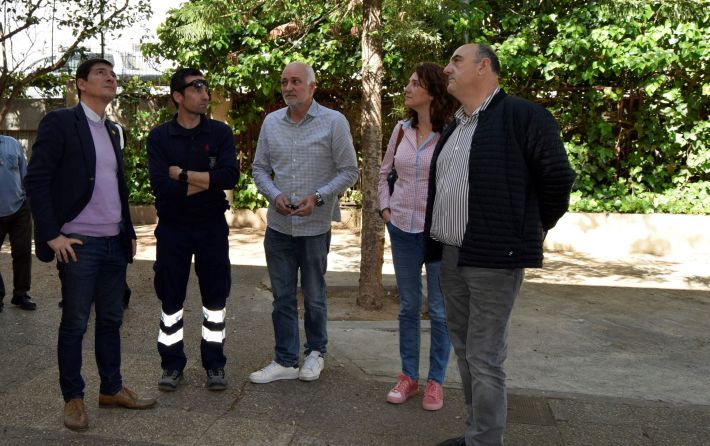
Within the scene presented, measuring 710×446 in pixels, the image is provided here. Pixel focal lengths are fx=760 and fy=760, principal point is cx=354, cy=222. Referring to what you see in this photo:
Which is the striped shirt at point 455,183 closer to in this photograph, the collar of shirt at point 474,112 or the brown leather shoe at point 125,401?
the collar of shirt at point 474,112

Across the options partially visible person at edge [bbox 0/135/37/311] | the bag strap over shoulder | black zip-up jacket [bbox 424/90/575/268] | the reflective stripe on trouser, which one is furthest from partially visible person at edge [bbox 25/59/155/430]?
partially visible person at edge [bbox 0/135/37/311]

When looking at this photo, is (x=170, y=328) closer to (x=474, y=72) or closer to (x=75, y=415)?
(x=75, y=415)

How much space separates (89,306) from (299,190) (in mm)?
1459

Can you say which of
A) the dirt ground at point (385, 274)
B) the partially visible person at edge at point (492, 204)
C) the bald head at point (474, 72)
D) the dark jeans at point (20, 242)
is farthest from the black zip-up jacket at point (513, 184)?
the dark jeans at point (20, 242)

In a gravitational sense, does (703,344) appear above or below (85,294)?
below

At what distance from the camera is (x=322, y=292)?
501cm

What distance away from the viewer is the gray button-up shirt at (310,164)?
484 cm

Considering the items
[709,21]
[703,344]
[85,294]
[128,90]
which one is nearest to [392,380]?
[85,294]

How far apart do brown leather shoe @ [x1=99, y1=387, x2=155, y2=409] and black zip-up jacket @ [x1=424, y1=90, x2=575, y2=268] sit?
211 cm

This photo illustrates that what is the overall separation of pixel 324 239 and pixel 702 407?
253 cm

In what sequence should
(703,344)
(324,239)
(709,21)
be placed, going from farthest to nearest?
(709,21), (703,344), (324,239)

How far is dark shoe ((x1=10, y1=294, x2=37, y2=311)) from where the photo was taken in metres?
6.89

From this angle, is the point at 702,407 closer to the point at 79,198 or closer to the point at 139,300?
the point at 79,198

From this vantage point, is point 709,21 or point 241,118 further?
point 241,118
